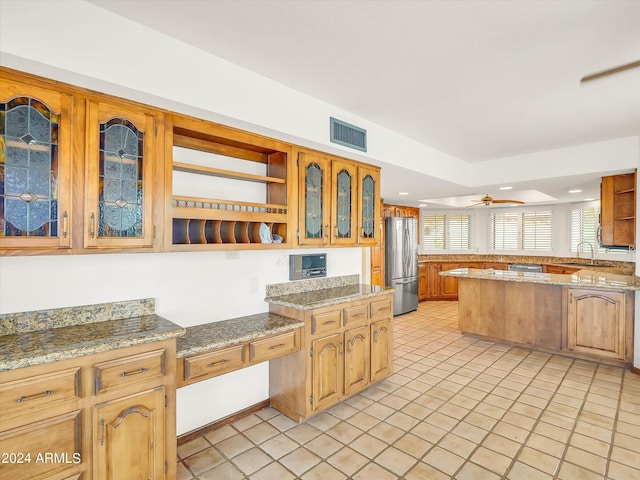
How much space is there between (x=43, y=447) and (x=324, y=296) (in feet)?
6.77

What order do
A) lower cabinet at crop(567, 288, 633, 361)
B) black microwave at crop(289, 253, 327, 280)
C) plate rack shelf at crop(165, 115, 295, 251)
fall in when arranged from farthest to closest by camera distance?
1. lower cabinet at crop(567, 288, 633, 361)
2. black microwave at crop(289, 253, 327, 280)
3. plate rack shelf at crop(165, 115, 295, 251)

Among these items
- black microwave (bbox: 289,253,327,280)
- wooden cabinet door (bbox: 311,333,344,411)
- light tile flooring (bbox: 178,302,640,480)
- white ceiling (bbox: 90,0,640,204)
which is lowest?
light tile flooring (bbox: 178,302,640,480)

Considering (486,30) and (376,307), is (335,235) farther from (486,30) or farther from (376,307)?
(486,30)

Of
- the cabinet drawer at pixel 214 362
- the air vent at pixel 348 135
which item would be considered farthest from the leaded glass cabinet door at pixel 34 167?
the air vent at pixel 348 135

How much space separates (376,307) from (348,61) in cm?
214

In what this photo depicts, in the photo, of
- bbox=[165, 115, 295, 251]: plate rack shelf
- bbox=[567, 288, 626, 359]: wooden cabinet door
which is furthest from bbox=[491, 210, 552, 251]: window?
bbox=[165, 115, 295, 251]: plate rack shelf

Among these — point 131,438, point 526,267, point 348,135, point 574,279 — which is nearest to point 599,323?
point 574,279

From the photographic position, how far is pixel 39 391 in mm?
1539

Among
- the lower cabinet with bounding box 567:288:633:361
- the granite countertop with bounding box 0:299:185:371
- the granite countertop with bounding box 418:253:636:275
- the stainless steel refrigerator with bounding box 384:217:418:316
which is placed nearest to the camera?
the granite countertop with bounding box 0:299:185:371

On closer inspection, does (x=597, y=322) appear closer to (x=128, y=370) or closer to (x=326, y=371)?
(x=326, y=371)

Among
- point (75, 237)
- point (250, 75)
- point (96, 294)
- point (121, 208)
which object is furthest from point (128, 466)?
point (250, 75)

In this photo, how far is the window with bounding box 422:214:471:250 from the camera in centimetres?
862

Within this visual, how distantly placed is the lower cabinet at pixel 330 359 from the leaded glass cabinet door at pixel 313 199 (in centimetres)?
66

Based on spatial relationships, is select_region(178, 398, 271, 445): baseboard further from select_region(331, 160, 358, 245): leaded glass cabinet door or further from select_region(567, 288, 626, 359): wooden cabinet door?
select_region(567, 288, 626, 359): wooden cabinet door
